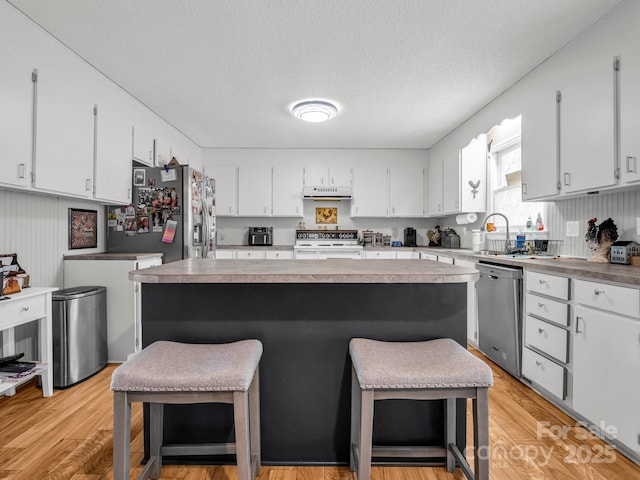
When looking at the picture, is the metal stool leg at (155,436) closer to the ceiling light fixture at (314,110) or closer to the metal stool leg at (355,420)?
the metal stool leg at (355,420)

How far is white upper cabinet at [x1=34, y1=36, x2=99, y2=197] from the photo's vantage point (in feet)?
7.26

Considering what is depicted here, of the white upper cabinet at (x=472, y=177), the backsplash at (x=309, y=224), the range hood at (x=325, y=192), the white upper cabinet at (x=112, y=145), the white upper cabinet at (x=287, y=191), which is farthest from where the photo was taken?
the backsplash at (x=309, y=224)

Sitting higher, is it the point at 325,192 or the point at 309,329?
the point at 325,192

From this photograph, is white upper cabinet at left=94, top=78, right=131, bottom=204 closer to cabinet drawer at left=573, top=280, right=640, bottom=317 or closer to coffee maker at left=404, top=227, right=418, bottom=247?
cabinet drawer at left=573, top=280, right=640, bottom=317

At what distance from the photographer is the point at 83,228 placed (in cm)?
305

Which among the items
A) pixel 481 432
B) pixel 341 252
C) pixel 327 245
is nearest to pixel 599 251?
pixel 481 432

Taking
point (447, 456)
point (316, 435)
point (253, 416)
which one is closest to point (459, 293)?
point (447, 456)

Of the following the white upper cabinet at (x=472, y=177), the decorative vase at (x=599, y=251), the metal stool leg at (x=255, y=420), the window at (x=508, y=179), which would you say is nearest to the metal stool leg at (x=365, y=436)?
the metal stool leg at (x=255, y=420)

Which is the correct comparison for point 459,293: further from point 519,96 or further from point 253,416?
point 519,96

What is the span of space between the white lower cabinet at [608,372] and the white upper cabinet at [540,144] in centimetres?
103

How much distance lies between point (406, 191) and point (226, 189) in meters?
2.71

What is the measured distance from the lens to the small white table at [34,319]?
2.02 m

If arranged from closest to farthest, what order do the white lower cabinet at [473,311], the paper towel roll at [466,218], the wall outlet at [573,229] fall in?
the wall outlet at [573,229]
the white lower cabinet at [473,311]
the paper towel roll at [466,218]

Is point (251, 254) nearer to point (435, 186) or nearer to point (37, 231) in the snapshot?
point (37, 231)
